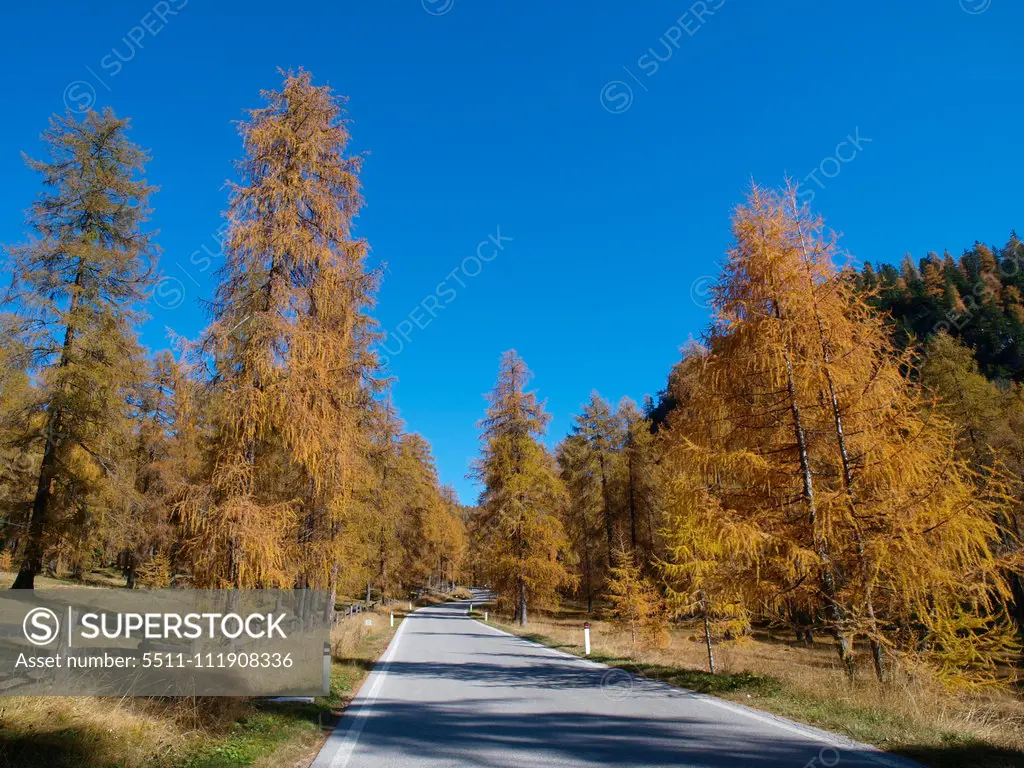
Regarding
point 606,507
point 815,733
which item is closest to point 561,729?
point 815,733

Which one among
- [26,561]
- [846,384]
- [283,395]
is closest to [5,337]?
[26,561]

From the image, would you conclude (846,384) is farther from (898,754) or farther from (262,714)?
(262,714)

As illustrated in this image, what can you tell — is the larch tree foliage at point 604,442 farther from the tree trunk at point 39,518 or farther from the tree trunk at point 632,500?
the tree trunk at point 39,518

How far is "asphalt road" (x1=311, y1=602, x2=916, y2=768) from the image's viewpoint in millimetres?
5527

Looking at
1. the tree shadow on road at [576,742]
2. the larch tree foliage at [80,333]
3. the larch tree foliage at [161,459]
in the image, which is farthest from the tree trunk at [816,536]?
the larch tree foliage at [80,333]

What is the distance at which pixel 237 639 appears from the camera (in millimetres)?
8859

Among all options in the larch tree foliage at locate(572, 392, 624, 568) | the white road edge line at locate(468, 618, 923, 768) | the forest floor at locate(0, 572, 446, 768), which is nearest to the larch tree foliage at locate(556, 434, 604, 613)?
the larch tree foliage at locate(572, 392, 624, 568)

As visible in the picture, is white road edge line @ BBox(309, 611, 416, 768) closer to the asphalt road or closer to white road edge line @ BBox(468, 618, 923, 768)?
the asphalt road

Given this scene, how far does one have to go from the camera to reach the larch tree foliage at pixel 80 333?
15023mm

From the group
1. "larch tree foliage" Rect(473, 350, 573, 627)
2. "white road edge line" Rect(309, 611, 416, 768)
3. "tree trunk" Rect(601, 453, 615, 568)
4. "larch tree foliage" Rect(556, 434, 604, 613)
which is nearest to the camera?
"white road edge line" Rect(309, 611, 416, 768)

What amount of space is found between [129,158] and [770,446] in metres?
19.2

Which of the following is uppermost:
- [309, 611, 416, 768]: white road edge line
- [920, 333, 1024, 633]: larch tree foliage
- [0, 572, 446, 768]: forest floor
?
[920, 333, 1024, 633]: larch tree foliage
